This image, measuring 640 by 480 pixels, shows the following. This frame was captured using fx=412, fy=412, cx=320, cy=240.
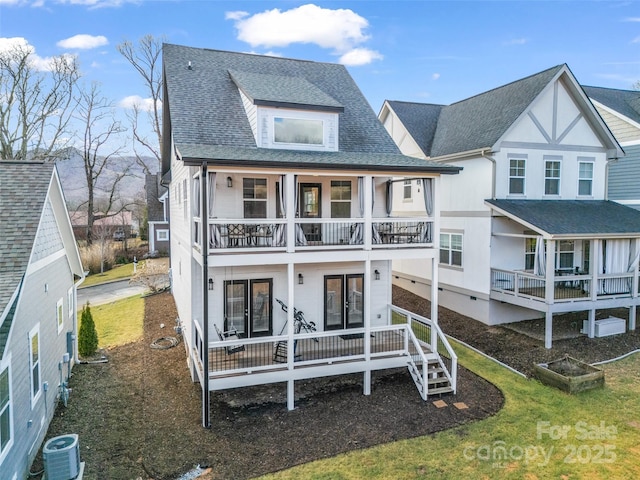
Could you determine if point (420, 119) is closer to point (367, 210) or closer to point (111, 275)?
point (367, 210)

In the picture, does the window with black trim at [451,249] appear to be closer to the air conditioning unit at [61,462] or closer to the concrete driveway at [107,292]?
the air conditioning unit at [61,462]

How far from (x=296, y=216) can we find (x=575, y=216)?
1141 cm

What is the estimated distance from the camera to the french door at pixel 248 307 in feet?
39.8

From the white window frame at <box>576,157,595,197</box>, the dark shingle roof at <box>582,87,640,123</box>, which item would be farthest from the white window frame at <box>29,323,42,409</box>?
the dark shingle roof at <box>582,87,640,123</box>

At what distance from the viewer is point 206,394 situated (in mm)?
9414

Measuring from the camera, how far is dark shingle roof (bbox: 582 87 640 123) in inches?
811

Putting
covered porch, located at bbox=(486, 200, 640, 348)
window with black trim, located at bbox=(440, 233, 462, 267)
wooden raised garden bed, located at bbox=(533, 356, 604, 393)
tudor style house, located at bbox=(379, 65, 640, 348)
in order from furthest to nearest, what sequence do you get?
window with black trim, located at bbox=(440, 233, 462, 267)
tudor style house, located at bbox=(379, 65, 640, 348)
covered porch, located at bbox=(486, 200, 640, 348)
wooden raised garden bed, located at bbox=(533, 356, 604, 393)

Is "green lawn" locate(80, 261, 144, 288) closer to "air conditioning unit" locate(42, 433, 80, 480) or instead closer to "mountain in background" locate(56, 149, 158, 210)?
"mountain in background" locate(56, 149, 158, 210)

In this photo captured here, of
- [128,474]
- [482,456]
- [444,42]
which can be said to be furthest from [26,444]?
[444,42]

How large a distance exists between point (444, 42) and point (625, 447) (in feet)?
79.6

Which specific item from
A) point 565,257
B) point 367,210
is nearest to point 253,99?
point 367,210

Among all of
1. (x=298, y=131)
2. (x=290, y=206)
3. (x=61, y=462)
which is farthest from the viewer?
(x=298, y=131)

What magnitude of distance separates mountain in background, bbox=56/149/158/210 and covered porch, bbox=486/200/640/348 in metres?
15.6

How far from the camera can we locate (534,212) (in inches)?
634
